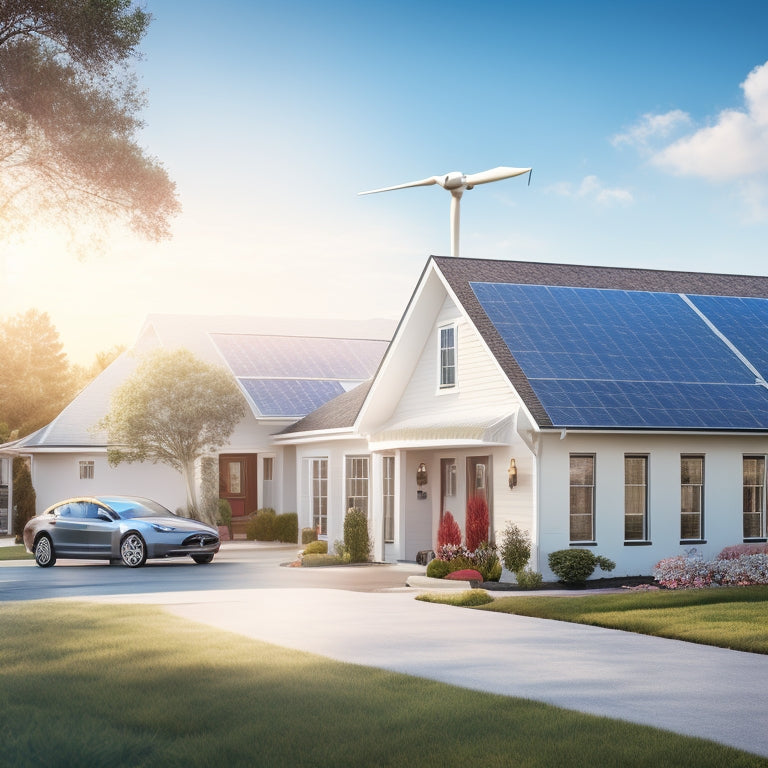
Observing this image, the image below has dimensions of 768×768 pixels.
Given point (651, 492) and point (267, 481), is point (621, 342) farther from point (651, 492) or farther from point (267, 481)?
point (267, 481)

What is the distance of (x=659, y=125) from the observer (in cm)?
2783

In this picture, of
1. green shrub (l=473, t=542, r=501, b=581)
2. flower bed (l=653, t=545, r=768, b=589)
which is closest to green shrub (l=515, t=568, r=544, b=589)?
green shrub (l=473, t=542, r=501, b=581)


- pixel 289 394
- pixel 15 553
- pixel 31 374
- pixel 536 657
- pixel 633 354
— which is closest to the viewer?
pixel 536 657

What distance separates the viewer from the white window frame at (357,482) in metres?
29.8

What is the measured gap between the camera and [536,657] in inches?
469

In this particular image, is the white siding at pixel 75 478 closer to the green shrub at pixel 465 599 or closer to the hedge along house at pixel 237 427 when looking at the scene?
the hedge along house at pixel 237 427

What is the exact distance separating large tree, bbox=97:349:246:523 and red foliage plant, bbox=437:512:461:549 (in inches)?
550

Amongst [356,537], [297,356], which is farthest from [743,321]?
[297,356]

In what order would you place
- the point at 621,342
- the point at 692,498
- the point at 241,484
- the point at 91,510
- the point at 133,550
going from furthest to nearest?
the point at 241,484 < the point at 91,510 < the point at 133,550 < the point at 621,342 < the point at 692,498

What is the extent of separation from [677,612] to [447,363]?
1150 cm

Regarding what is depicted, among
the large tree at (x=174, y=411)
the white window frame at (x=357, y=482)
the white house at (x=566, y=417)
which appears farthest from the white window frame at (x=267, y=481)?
the white window frame at (x=357, y=482)

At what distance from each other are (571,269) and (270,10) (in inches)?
435

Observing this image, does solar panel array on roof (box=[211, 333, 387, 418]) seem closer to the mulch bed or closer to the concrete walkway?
the mulch bed

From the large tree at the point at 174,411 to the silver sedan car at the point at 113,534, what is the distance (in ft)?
31.0
